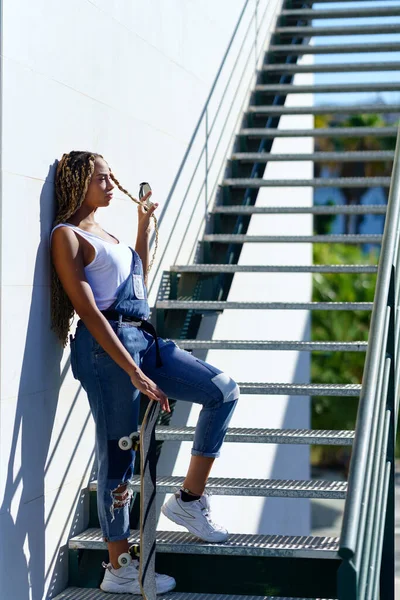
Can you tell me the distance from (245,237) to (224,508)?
1630mm

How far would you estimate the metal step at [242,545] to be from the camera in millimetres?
3518

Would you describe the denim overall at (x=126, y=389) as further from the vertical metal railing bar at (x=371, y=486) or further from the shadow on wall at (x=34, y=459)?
the vertical metal railing bar at (x=371, y=486)

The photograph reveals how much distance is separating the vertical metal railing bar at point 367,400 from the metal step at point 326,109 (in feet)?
7.63

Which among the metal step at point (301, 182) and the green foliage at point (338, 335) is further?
the green foliage at point (338, 335)

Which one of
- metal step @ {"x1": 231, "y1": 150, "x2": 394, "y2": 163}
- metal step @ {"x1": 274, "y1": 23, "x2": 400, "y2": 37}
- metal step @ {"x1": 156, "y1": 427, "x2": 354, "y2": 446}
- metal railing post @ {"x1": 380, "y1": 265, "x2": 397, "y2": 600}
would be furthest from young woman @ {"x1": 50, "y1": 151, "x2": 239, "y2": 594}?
metal step @ {"x1": 274, "y1": 23, "x2": 400, "y2": 37}

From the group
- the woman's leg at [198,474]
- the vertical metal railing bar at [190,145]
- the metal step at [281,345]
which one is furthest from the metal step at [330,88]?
the woman's leg at [198,474]

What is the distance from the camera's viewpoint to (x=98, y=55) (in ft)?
13.2

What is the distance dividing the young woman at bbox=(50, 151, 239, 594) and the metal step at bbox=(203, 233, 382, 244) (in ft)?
5.45

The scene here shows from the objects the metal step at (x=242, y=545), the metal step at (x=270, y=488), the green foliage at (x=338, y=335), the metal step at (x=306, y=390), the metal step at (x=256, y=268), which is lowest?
the green foliage at (x=338, y=335)

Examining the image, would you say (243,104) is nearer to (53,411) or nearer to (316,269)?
(316,269)

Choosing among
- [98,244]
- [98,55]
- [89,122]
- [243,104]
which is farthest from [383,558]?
[243,104]

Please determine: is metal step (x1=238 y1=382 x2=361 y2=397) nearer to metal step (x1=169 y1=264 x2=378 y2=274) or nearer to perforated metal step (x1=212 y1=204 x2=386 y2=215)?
metal step (x1=169 y1=264 x2=378 y2=274)

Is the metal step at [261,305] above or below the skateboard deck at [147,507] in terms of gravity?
above

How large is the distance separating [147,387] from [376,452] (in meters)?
0.81
